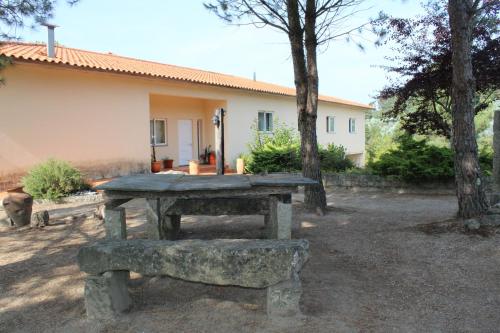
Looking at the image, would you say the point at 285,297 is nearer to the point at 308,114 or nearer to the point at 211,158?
the point at 308,114

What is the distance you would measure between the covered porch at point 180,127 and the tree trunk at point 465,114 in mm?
11198

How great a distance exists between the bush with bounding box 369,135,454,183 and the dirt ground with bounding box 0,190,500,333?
190 inches

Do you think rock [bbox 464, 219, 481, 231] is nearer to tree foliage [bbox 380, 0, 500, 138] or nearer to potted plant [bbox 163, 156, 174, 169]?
tree foliage [bbox 380, 0, 500, 138]

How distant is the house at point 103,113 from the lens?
10492 millimetres

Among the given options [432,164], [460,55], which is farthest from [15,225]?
[432,164]

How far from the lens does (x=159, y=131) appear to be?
1653cm

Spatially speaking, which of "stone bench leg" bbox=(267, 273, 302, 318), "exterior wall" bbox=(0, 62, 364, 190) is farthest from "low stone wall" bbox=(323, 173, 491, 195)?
"stone bench leg" bbox=(267, 273, 302, 318)

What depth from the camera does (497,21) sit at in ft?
33.1

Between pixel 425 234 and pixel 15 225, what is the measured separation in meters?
6.25

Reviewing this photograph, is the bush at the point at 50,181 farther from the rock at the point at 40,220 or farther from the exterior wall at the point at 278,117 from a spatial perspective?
the exterior wall at the point at 278,117

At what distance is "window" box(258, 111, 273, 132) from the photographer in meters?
19.5

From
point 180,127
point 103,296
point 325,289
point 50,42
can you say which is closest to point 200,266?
point 103,296

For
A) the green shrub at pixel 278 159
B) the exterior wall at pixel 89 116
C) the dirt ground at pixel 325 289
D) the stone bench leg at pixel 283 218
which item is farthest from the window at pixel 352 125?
the stone bench leg at pixel 283 218

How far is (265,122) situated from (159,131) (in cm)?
547
